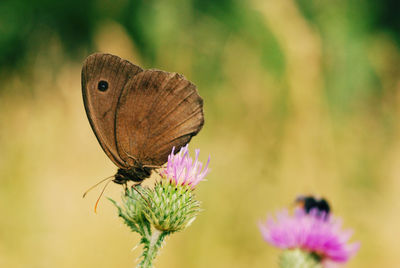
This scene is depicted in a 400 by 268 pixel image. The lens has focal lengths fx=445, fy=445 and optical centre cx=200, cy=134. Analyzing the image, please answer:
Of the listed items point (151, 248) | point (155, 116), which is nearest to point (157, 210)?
point (151, 248)

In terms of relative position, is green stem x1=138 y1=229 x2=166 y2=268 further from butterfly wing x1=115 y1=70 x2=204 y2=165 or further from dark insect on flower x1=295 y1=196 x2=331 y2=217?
dark insect on flower x1=295 y1=196 x2=331 y2=217

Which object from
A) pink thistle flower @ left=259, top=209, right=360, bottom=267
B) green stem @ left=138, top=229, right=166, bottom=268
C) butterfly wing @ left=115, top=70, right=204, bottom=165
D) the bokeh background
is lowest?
green stem @ left=138, top=229, right=166, bottom=268

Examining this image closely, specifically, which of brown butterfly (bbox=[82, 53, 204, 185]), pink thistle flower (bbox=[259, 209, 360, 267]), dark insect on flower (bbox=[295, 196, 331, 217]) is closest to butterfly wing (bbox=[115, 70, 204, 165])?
brown butterfly (bbox=[82, 53, 204, 185])

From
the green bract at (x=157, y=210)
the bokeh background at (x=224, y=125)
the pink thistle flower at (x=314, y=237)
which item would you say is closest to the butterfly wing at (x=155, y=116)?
the green bract at (x=157, y=210)

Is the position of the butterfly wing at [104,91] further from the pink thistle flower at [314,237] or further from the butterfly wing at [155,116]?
the pink thistle flower at [314,237]

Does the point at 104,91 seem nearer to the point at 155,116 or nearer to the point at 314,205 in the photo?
the point at 155,116

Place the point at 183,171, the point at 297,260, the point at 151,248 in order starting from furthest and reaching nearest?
the point at 297,260, the point at 183,171, the point at 151,248

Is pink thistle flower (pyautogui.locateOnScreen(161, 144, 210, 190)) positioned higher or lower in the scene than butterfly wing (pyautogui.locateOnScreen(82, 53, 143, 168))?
lower
